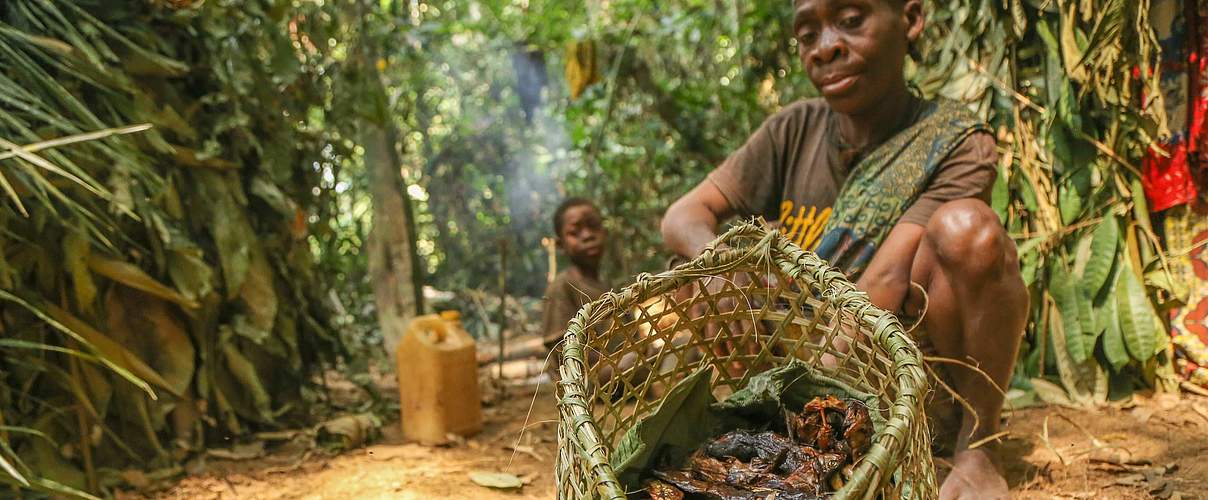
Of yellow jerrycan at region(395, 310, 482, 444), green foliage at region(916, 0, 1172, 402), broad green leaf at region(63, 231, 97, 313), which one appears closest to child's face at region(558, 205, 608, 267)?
yellow jerrycan at region(395, 310, 482, 444)

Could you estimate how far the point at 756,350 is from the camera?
73.2 inches

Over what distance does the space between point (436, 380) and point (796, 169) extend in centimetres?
149

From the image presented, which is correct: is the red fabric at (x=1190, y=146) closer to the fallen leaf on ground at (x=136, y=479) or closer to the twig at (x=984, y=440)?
the twig at (x=984, y=440)

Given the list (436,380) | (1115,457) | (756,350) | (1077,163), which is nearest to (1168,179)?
(1077,163)

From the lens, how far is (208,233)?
280 cm

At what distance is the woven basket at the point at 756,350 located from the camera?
0.96m

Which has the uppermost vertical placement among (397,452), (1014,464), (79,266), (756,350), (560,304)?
(79,266)

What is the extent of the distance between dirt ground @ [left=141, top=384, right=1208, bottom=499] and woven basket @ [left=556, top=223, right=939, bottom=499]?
0.53 m

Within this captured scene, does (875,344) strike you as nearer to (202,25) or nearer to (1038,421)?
(1038,421)

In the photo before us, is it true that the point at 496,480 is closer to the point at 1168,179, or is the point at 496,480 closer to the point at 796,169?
the point at 796,169

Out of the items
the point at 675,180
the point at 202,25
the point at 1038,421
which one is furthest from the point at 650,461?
the point at 675,180

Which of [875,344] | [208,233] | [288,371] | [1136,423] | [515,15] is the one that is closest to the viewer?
[875,344]

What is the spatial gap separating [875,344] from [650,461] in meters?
0.43

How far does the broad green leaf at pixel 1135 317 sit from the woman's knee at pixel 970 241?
3.56 ft
